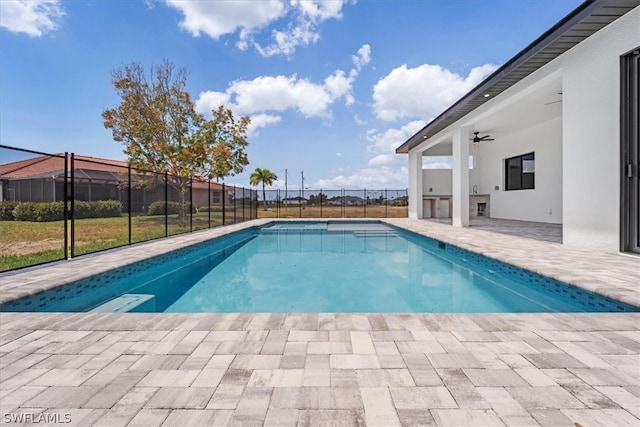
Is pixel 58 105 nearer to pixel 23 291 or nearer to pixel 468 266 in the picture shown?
pixel 23 291

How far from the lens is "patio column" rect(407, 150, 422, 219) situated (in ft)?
44.9

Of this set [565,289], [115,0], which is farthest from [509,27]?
[115,0]

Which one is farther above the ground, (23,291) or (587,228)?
(587,228)

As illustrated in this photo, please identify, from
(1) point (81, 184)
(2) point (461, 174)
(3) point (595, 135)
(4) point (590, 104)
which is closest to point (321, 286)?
(3) point (595, 135)

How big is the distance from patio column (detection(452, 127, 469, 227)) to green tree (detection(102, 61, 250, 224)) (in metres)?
7.66

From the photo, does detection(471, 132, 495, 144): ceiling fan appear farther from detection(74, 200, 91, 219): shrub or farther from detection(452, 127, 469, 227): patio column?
detection(74, 200, 91, 219): shrub

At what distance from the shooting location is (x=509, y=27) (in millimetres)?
7879

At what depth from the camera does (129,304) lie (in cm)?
379

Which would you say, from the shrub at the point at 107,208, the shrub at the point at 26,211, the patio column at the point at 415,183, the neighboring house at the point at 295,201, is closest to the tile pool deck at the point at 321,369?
the shrub at the point at 26,211

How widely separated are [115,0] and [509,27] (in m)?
9.53

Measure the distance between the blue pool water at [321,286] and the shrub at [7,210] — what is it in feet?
9.12

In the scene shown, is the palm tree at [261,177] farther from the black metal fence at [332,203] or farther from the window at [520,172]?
the window at [520,172]

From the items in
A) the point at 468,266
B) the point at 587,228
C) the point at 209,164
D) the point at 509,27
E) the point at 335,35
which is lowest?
the point at 468,266

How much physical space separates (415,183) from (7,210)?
12667 mm
